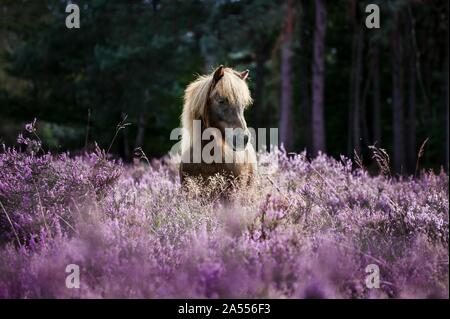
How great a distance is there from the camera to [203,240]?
4.28 metres

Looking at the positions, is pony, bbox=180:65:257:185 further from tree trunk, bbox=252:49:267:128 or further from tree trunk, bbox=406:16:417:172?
tree trunk, bbox=252:49:267:128

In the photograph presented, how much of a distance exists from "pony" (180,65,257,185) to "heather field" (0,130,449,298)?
0.30 m

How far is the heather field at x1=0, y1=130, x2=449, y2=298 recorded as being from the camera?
368cm

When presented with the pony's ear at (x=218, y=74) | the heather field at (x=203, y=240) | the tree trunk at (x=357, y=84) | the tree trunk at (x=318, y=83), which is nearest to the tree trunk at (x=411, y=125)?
the tree trunk at (x=357, y=84)

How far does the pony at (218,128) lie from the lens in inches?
237

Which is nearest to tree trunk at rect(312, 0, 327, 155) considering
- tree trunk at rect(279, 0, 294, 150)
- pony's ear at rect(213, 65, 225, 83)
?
tree trunk at rect(279, 0, 294, 150)

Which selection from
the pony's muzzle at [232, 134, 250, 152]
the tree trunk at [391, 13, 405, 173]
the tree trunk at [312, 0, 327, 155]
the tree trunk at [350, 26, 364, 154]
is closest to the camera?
the pony's muzzle at [232, 134, 250, 152]

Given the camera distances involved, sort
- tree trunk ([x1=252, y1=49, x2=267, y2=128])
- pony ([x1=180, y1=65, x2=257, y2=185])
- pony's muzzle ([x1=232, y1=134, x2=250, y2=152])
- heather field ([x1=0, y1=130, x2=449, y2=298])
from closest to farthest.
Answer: heather field ([x1=0, y1=130, x2=449, y2=298]), pony's muzzle ([x1=232, y1=134, x2=250, y2=152]), pony ([x1=180, y1=65, x2=257, y2=185]), tree trunk ([x1=252, y1=49, x2=267, y2=128])

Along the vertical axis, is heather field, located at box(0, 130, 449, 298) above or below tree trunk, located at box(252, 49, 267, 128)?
below

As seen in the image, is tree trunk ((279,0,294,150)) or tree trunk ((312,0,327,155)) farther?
tree trunk ((279,0,294,150))

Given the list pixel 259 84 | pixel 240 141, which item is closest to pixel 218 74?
pixel 240 141

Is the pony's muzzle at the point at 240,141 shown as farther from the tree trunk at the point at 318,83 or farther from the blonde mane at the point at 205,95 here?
the tree trunk at the point at 318,83

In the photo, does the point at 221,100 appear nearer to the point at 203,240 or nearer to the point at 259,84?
the point at 203,240

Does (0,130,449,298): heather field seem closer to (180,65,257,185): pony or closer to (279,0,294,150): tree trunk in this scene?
(180,65,257,185): pony
